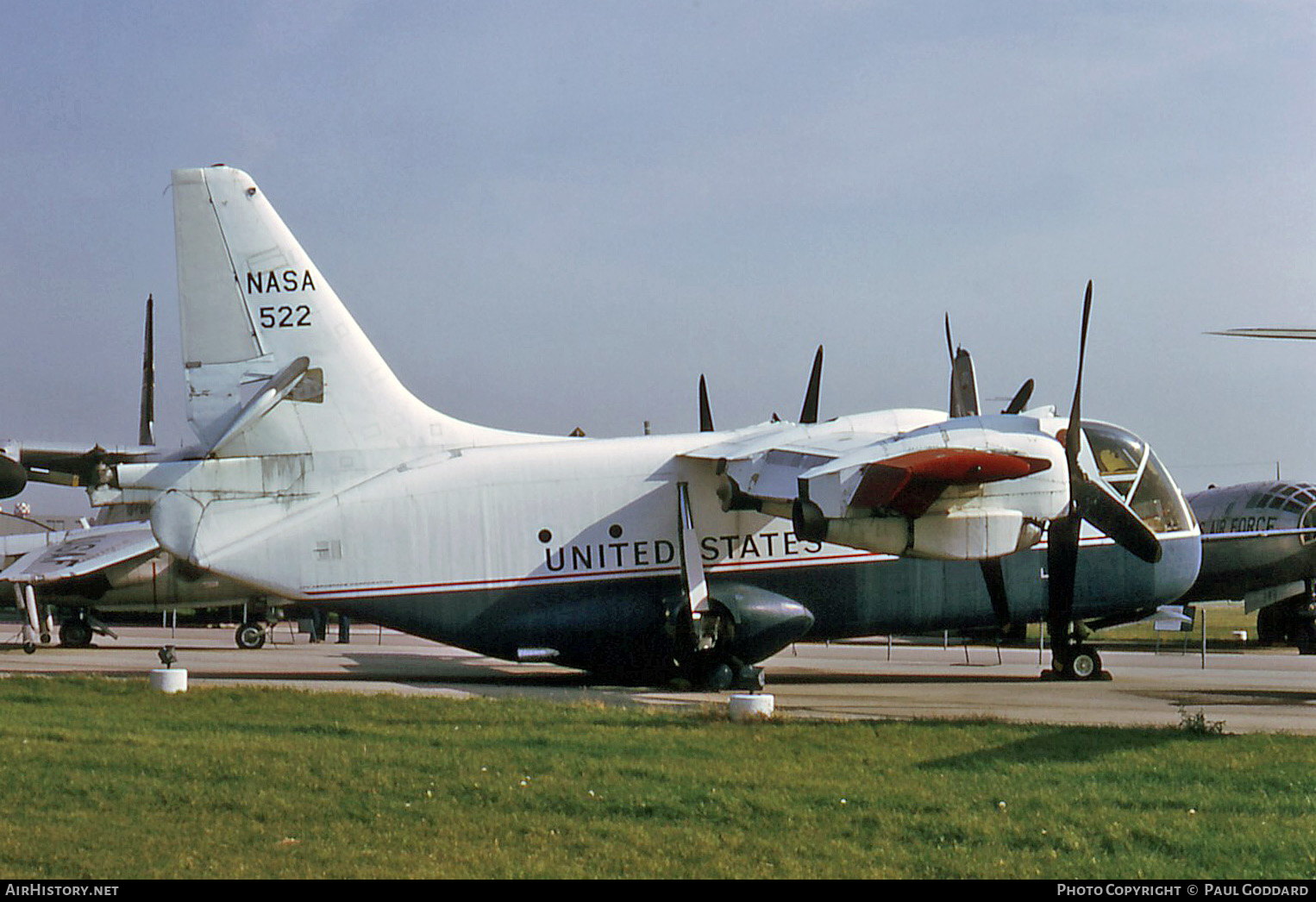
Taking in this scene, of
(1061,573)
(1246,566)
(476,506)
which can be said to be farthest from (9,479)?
(1246,566)

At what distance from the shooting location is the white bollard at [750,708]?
14930mm

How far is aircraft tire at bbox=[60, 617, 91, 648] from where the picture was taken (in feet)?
122

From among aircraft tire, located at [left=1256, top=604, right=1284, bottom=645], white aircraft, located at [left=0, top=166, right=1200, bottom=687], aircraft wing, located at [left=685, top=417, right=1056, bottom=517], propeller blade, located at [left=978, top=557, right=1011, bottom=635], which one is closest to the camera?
aircraft wing, located at [left=685, top=417, right=1056, bottom=517]

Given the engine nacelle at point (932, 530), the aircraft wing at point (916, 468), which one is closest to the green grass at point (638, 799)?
the engine nacelle at point (932, 530)

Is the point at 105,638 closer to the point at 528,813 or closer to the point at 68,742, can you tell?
the point at 68,742

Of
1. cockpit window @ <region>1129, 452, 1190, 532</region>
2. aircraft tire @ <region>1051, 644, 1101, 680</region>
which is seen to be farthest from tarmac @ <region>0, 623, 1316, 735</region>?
cockpit window @ <region>1129, 452, 1190, 532</region>

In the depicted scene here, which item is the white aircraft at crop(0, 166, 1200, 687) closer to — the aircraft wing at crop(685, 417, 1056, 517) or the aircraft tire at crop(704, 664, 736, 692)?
the aircraft tire at crop(704, 664, 736, 692)

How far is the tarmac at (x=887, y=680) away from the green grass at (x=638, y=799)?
9.69ft

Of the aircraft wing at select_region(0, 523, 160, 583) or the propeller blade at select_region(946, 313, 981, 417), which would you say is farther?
the aircraft wing at select_region(0, 523, 160, 583)

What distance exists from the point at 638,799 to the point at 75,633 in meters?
32.7

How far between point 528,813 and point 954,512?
30.4 ft

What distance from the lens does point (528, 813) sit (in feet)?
31.4

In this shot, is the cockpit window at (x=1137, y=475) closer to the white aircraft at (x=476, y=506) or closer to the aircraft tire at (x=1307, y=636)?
the white aircraft at (x=476, y=506)

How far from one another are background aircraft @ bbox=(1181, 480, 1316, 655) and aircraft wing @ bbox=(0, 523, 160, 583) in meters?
28.5
